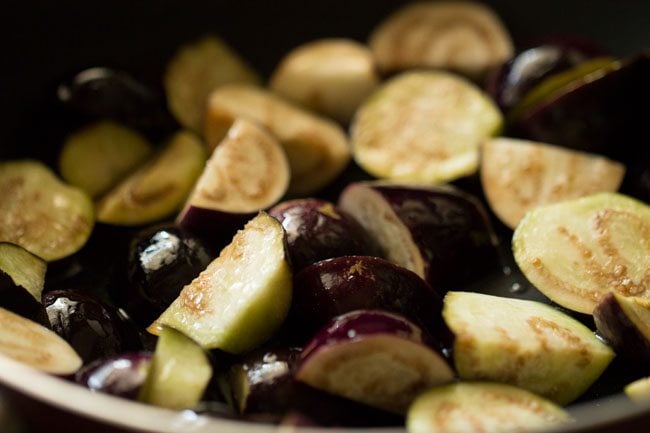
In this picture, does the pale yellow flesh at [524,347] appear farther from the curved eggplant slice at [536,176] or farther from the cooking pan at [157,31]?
the cooking pan at [157,31]

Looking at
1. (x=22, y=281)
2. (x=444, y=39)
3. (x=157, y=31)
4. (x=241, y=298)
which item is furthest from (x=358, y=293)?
(x=157, y=31)

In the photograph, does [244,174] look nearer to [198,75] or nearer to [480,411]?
[198,75]

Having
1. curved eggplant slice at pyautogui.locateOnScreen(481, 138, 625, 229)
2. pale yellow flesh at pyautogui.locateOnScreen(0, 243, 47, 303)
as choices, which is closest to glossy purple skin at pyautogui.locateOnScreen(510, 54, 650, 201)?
curved eggplant slice at pyautogui.locateOnScreen(481, 138, 625, 229)

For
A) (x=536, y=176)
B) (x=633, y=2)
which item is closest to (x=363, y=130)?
(x=536, y=176)

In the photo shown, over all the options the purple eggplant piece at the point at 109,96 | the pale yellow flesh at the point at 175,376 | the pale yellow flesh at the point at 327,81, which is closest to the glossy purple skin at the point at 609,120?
the pale yellow flesh at the point at 327,81

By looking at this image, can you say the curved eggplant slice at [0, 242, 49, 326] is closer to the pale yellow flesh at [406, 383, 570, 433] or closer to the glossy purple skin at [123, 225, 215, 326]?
the glossy purple skin at [123, 225, 215, 326]

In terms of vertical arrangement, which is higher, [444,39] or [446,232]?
[444,39]

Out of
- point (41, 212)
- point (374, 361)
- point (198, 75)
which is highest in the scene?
point (198, 75)
